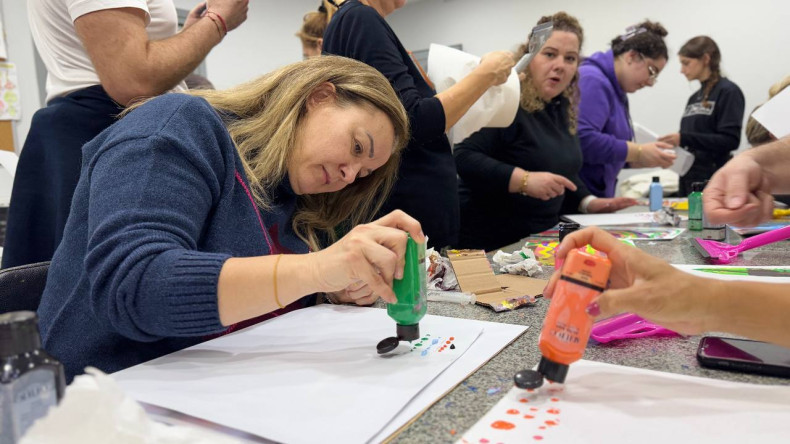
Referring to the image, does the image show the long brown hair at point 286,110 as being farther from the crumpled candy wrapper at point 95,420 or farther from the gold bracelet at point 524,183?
the gold bracelet at point 524,183

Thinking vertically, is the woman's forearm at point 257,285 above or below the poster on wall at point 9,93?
below

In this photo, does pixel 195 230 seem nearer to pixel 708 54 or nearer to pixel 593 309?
pixel 593 309

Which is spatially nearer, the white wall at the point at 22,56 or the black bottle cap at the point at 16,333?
the black bottle cap at the point at 16,333

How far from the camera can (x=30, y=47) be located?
317cm

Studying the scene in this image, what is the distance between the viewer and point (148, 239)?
2.15 feet

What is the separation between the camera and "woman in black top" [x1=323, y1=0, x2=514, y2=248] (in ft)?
4.75

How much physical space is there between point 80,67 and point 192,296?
78cm

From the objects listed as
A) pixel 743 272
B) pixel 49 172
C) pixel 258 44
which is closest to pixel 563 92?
pixel 743 272

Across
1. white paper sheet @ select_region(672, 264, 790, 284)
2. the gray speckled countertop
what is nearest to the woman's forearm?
the gray speckled countertop

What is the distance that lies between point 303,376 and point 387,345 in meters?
0.13

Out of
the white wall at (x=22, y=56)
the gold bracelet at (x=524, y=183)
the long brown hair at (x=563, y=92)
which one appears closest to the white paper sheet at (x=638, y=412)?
the gold bracelet at (x=524, y=183)

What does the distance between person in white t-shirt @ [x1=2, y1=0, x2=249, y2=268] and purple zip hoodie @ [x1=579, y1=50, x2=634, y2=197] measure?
209 cm

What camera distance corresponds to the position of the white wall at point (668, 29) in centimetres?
470

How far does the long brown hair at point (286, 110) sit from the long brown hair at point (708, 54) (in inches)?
143
